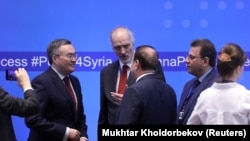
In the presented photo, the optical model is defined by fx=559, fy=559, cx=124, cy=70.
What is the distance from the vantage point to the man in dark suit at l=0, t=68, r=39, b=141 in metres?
3.50

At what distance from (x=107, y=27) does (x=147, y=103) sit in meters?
1.79

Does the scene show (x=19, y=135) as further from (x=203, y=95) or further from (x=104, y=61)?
(x=203, y=95)


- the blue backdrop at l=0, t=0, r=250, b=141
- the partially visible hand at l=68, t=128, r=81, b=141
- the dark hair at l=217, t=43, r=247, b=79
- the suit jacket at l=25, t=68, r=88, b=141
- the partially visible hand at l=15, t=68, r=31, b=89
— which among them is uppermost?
the blue backdrop at l=0, t=0, r=250, b=141

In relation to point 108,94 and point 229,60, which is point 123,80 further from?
point 229,60

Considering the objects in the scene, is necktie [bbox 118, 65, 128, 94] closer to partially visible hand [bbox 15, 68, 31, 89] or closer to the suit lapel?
the suit lapel

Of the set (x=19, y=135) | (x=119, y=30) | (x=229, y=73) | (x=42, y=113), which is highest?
(x=119, y=30)

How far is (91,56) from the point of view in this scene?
5.30 meters

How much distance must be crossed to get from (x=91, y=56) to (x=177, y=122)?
5.30 feet

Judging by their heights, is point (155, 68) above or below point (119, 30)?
below

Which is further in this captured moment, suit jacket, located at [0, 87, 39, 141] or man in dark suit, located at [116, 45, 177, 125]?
man in dark suit, located at [116, 45, 177, 125]

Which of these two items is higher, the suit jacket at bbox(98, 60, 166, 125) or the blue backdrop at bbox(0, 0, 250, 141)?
the blue backdrop at bbox(0, 0, 250, 141)

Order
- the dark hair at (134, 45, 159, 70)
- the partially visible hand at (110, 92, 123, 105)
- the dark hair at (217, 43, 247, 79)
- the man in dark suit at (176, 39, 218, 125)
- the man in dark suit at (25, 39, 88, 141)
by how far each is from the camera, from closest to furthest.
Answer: the dark hair at (217, 43, 247, 79)
the dark hair at (134, 45, 159, 70)
the man in dark suit at (176, 39, 218, 125)
the man in dark suit at (25, 39, 88, 141)
the partially visible hand at (110, 92, 123, 105)

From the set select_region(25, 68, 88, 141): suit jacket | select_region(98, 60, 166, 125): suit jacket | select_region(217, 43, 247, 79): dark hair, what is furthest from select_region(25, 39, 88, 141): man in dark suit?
select_region(217, 43, 247, 79): dark hair

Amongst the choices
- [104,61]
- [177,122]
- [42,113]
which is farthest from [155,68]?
[104,61]
